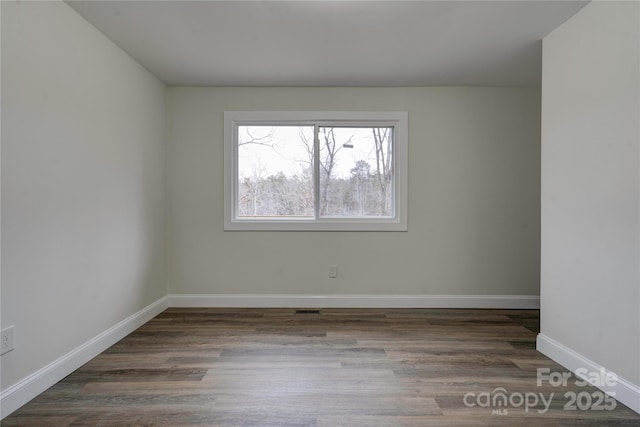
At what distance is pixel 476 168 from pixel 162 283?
346 centimetres

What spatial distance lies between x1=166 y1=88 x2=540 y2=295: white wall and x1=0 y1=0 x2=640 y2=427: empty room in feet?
0.08

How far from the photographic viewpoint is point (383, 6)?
7.23ft

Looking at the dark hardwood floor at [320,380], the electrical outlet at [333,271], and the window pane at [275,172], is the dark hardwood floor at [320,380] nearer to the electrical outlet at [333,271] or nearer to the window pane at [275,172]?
the electrical outlet at [333,271]

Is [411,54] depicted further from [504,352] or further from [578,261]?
[504,352]

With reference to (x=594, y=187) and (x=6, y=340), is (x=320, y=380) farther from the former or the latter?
(x=594, y=187)

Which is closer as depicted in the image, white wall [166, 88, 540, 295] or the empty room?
the empty room

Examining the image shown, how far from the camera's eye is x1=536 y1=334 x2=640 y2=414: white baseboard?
1883mm

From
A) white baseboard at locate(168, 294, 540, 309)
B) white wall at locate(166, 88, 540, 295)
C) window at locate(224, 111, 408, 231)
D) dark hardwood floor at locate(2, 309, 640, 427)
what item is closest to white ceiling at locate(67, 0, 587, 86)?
white wall at locate(166, 88, 540, 295)

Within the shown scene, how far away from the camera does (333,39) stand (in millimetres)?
2633

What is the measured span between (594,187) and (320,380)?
202cm

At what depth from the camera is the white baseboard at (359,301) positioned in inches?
146

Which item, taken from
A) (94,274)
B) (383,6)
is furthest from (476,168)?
(94,274)

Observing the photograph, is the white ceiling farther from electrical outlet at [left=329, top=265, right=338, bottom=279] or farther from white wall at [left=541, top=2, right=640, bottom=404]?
electrical outlet at [left=329, top=265, right=338, bottom=279]

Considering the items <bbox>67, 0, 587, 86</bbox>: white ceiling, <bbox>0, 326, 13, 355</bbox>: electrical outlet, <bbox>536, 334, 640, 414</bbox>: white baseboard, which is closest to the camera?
<bbox>0, 326, 13, 355</bbox>: electrical outlet
